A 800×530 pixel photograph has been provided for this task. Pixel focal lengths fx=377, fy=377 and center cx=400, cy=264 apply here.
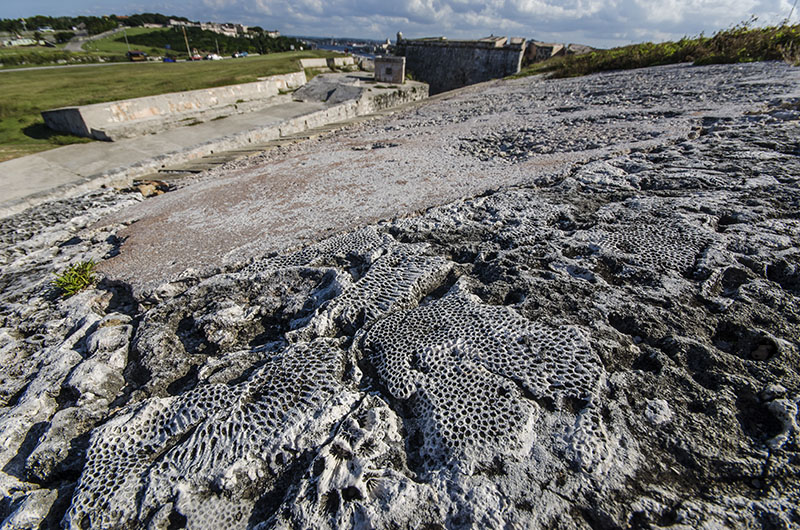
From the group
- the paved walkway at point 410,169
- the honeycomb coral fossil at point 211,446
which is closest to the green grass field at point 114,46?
the paved walkway at point 410,169

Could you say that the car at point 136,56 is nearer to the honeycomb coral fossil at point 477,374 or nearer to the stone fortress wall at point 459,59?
the stone fortress wall at point 459,59

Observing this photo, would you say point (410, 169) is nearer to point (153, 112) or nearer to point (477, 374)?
point (477, 374)

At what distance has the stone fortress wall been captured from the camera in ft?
59.5

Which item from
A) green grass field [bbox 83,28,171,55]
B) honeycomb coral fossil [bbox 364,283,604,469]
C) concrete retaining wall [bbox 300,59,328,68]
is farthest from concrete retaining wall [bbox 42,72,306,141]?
green grass field [bbox 83,28,171,55]

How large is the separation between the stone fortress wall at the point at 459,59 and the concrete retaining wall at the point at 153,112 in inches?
464

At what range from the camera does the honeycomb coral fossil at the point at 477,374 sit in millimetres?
1217

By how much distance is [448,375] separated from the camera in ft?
4.74

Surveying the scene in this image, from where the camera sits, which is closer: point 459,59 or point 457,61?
point 459,59

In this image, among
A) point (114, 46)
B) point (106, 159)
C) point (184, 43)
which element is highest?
point (106, 159)

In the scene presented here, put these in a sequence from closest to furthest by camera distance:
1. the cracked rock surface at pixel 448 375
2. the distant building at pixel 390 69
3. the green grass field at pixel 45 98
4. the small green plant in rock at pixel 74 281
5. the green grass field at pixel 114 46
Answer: the cracked rock surface at pixel 448 375
the small green plant in rock at pixel 74 281
the green grass field at pixel 45 98
the distant building at pixel 390 69
the green grass field at pixel 114 46

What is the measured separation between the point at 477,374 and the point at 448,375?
0.36ft

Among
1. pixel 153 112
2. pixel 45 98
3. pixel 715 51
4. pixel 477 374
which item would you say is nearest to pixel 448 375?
pixel 477 374

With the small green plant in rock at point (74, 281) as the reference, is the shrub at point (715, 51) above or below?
above

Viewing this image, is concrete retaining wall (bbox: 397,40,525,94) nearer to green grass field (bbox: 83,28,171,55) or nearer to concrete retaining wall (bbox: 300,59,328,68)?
concrete retaining wall (bbox: 300,59,328,68)
